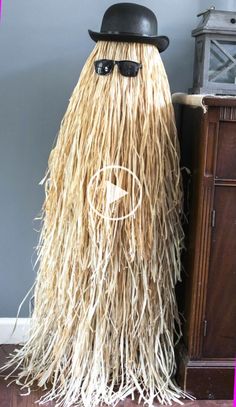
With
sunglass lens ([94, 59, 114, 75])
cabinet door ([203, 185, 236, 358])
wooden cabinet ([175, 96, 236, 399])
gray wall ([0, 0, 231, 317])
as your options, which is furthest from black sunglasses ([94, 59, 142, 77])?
cabinet door ([203, 185, 236, 358])

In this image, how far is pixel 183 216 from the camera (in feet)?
6.47

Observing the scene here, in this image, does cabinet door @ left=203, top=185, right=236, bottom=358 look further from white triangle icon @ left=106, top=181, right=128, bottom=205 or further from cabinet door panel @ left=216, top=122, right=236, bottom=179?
white triangle icon @ left=106, top=181, right=128, bottom=205

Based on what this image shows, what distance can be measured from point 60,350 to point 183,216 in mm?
574

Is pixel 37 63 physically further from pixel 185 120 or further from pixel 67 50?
pixel 185 120

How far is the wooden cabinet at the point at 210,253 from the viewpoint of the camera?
5.95 feet

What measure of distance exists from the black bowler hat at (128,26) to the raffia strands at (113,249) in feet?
0.09

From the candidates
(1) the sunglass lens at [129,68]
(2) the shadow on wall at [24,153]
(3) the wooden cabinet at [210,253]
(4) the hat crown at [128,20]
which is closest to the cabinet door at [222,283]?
(3) the wooden cabinet at [210,253]

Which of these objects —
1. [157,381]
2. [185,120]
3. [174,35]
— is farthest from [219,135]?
[157,381]

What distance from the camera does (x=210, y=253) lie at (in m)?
1.87

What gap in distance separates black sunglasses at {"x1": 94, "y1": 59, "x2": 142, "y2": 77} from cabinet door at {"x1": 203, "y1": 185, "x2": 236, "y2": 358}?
0.43 m

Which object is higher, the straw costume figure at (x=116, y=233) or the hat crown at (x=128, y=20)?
the hat crown at (x=128, y=20)

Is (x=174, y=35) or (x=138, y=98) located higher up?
(x=174, y=35)

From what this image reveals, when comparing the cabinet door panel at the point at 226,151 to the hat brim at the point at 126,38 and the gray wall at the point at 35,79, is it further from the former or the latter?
the gray wall at the point at 35,79

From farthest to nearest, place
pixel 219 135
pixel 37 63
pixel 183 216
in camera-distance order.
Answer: pixel 37 63
pixel 183 216
pixel 219 135
